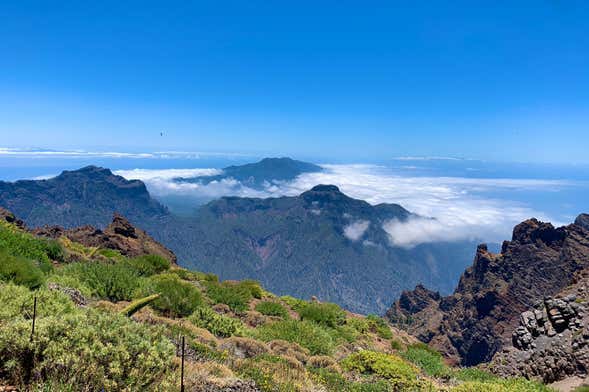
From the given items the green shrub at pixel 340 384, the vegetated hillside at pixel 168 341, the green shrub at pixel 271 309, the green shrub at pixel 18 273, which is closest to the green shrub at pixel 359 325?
the vegetated hillside at pixel 168 341

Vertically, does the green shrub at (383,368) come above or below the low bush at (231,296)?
above

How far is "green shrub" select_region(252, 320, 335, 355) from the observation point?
15.4 m

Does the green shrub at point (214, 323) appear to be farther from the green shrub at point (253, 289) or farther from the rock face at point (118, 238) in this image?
the rock face at point (118, 238)

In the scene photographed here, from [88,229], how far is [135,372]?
2224 inches

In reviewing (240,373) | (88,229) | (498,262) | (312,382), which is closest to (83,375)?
(240,373)

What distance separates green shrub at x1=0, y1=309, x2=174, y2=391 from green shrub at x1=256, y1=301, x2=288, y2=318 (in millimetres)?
14205

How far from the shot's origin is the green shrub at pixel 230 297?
21.0m

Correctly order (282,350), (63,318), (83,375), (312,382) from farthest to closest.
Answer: (282,350) → (312,382) → (63,318) → (83,375)

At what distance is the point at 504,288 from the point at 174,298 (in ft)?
467

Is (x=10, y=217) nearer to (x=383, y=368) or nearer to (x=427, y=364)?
(x=427, y=364)

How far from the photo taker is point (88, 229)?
185 feet

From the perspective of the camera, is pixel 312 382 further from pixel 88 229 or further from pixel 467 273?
pixel 467 273

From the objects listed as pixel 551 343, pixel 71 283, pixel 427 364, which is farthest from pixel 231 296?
pixel 551 343

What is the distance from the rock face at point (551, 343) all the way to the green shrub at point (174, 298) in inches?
508
